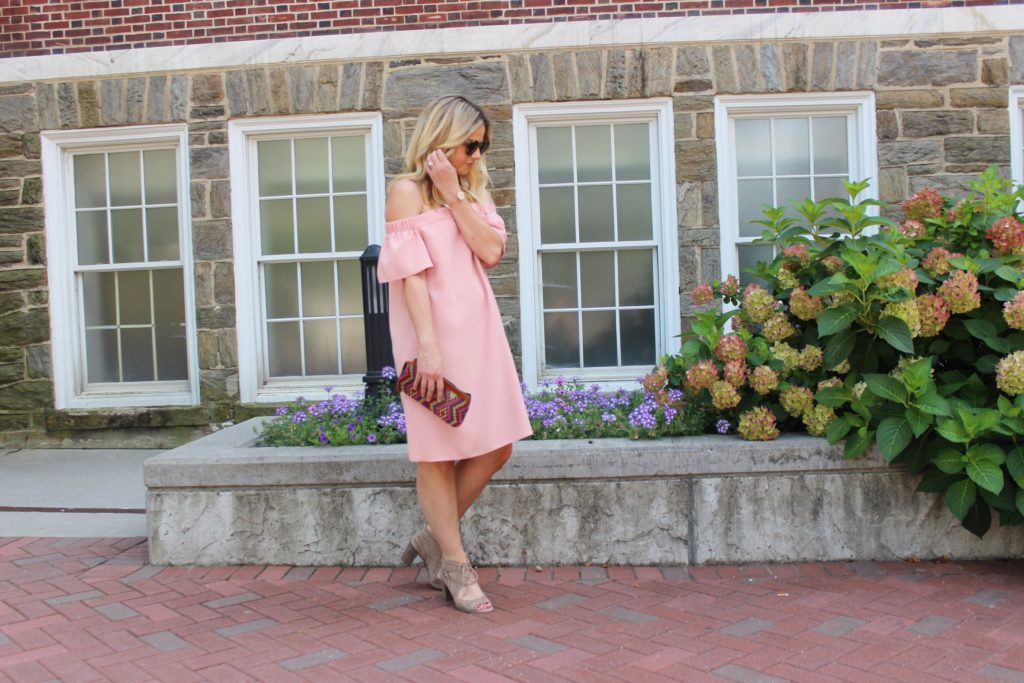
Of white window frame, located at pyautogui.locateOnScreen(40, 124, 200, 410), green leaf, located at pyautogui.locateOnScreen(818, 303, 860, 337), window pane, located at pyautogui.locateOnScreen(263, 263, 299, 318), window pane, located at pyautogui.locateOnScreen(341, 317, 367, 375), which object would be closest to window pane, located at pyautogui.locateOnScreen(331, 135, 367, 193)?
window pane, located at pyautogui.locateOnScreen(263, 263, 299, 318)

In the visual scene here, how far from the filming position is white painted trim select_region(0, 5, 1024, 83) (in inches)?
264

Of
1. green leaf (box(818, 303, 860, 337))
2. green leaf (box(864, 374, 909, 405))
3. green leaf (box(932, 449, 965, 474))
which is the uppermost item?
green leaf (box(818, 303, 860, 337))

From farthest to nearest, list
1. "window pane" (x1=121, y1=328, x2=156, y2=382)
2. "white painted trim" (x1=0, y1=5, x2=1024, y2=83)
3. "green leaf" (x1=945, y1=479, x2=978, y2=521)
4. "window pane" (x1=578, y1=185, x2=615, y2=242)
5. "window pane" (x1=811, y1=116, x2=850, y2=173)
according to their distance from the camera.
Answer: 1. "window pane" (x1=121, y1=328, x2=156, y2=382)
2. "window pane" (x1=578, y1=185, x2=615, y2=242)
3. "window pane" (x1=811, y1=116, x2=850, y2=173)
4. "white painted trim" (x1=0, y1=5, x2=1024, y2=83)
5. "green leaf" (x1=945, y1=479, x2=978, y2=521)

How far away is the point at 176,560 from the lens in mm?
3881

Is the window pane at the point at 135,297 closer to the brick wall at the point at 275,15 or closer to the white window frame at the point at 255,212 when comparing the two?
the white window frame at the point at 255,212

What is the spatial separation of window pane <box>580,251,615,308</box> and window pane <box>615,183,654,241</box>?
0.25m

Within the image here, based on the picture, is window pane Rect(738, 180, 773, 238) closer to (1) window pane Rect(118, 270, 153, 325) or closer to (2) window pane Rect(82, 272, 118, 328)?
(1) window pane Rect(118, 270, 153, 325)

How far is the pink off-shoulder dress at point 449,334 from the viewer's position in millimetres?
3199

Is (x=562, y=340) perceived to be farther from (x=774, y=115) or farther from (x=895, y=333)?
(x=895, y=333)

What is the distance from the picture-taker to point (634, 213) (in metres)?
7.09

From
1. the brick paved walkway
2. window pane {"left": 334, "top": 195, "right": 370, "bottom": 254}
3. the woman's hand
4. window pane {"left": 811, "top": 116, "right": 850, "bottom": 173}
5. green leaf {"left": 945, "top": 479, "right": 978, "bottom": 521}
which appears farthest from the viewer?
window pane {"left": 334, "top": 195, "right": 370, "bottom": 254}

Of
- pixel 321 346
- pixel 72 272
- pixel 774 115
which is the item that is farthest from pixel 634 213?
pixel 72 272

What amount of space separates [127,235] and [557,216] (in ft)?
11.4

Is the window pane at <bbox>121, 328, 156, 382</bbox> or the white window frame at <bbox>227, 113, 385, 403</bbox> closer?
the white window frame at <bbox>227, 113, 385, 403</bbox>
